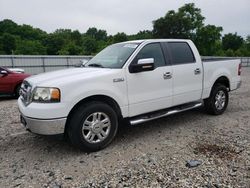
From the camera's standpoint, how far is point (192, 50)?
5078 millimetres

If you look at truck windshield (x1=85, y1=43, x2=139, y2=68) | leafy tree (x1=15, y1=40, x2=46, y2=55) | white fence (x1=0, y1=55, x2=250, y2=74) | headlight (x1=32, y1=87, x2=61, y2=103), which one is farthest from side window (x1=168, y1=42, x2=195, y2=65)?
leafy tree (x1=15, y1=40, x2=46, y2=55)

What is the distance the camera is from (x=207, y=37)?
45.8m

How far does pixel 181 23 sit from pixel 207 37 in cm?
580

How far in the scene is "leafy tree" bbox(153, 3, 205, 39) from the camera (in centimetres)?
4594

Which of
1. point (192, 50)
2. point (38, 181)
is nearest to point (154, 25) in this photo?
point (192, 50)

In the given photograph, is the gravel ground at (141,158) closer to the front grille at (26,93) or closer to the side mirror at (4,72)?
the front grille at (26,93)

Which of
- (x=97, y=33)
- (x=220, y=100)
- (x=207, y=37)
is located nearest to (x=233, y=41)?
(x=207, y=37)

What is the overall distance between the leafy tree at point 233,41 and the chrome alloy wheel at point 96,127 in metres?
82.1

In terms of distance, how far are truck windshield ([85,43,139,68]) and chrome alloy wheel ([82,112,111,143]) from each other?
37.2 inches

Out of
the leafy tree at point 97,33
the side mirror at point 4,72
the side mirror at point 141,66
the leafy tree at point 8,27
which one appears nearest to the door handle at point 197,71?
the side mirror at point 141,66

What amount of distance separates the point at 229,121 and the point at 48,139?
12.6ft

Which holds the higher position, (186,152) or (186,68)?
(186,68)

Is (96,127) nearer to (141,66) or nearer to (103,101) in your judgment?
(103,101)

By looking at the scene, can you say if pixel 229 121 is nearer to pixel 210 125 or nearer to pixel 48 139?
pixel 210 125
